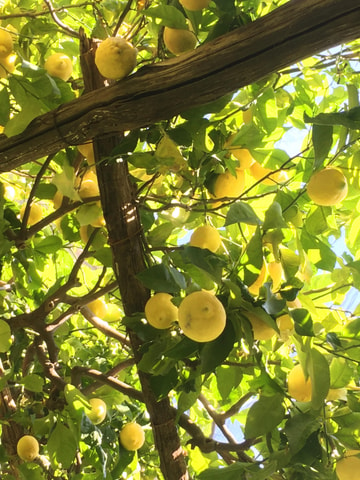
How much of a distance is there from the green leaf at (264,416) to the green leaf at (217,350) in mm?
105

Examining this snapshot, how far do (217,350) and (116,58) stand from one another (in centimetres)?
39

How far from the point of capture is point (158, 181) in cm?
85

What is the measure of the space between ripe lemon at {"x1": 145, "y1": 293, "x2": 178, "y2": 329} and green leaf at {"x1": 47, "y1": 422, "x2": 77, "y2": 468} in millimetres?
284

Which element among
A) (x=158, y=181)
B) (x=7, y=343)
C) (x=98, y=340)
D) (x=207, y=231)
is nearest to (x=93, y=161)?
(x=158, y=181)

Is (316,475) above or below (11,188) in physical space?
below

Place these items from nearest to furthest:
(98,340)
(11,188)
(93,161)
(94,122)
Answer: (94,122) → (93,161) → (11,188) → (98,340)

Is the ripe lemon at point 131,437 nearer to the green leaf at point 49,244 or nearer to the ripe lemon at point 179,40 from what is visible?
the green leaf at point 49,244

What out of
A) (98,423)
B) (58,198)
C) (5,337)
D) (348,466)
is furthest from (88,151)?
(348,466)

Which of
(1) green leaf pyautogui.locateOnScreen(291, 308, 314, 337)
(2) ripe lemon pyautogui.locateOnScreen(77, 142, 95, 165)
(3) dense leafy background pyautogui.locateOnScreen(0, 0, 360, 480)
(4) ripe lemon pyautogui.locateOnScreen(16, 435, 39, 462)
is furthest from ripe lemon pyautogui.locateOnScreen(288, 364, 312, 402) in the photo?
(4) ripe lemon pyautogui.locateOnScreen(16, 435, 39, 462)

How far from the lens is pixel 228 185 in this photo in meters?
0.78

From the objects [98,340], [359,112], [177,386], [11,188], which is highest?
[11,188]

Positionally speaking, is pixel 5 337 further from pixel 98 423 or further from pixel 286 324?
pixel 286 324

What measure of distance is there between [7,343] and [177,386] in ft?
1.02

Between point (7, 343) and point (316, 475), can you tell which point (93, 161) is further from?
point (316, 475)
